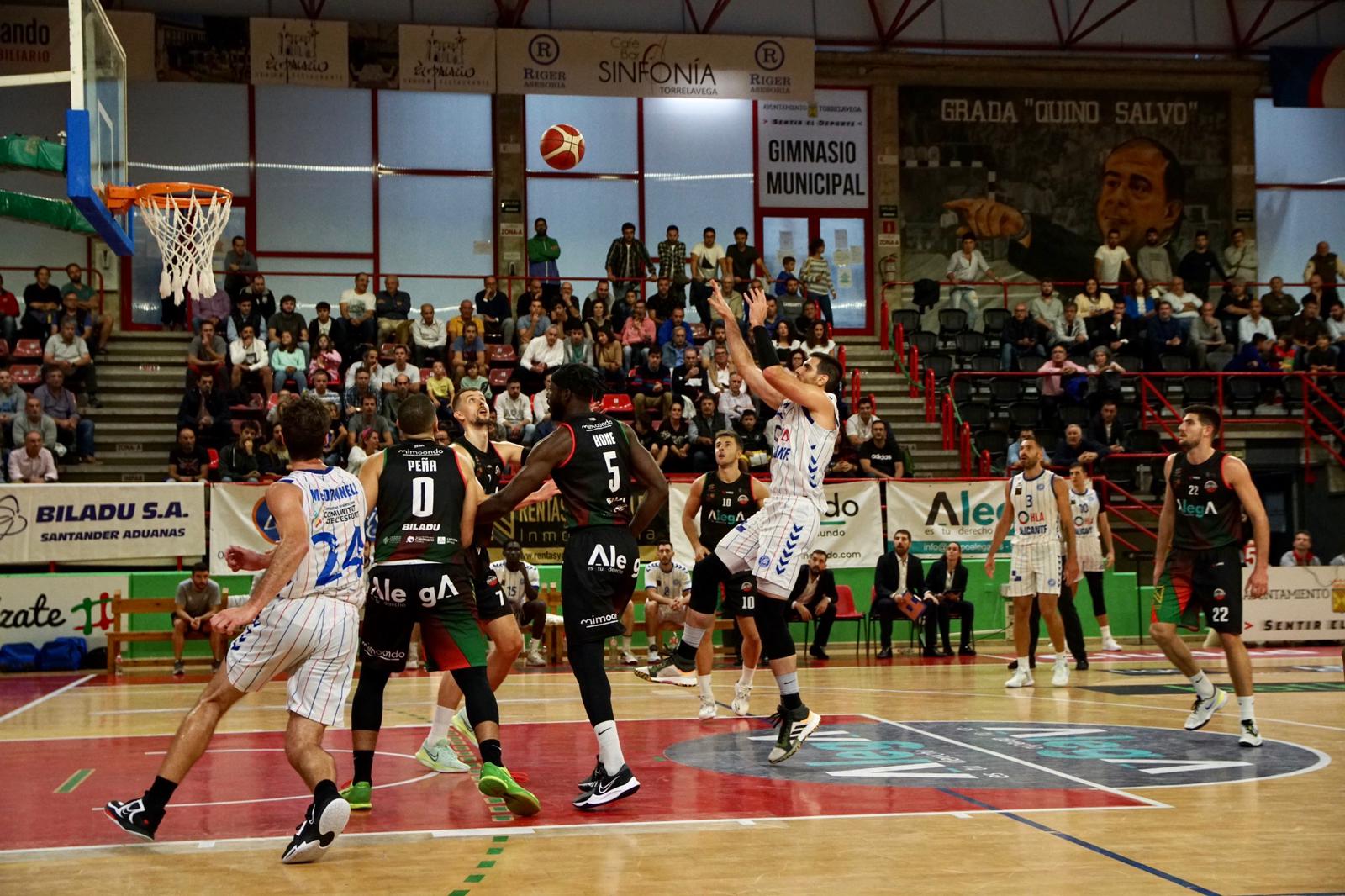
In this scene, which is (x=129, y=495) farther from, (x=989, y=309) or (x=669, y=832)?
(x=989, y=309)

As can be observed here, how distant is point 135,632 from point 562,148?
42.5 ft

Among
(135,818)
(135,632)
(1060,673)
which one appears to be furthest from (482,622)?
(135,632)

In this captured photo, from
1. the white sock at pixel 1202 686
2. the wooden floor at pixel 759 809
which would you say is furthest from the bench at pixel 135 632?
the white sock at pixel 1202 686

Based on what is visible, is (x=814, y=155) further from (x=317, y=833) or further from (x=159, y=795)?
(x=317, y=833)

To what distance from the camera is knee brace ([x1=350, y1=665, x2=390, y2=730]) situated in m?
7.58

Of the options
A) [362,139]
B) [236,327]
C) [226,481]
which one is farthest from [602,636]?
[362,139]

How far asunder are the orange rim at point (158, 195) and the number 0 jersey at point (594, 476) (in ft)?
14.7

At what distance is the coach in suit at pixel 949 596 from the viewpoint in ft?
62.0

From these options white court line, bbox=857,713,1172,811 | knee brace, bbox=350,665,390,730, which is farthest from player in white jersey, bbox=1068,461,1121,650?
knee brace, bbox=350,665,390,730

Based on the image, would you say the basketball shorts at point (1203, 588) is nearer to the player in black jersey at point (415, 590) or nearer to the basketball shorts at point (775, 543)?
the basketball shorts at point (775, 543)

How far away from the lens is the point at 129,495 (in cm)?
1861

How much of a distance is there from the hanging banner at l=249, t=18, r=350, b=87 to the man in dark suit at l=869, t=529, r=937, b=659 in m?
13.4

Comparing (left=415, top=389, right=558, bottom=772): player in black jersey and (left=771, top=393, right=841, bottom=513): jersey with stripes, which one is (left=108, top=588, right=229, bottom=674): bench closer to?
(left=415, top=389, right=558, bottom=772): player in black jersey

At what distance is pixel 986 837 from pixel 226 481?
1482 centimetres
